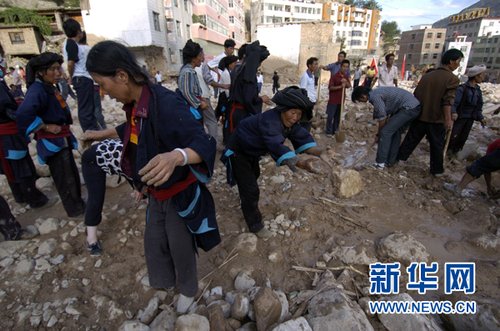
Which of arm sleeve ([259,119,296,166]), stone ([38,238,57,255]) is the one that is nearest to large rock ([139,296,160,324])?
stone ([38,238,57,255])

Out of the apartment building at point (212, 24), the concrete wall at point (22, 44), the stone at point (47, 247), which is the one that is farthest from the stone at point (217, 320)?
the apartment building at point (212, 24)

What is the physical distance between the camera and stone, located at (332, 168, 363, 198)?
355cm

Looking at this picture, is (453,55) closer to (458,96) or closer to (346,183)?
(458,96)

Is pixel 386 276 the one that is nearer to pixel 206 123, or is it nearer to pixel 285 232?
pixel 285 232

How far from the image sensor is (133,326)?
184 centimetres

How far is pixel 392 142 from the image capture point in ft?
14.5

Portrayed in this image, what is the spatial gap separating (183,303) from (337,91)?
5449 mm

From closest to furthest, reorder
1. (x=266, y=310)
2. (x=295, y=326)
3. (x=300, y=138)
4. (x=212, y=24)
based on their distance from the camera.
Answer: (x=295, y=326), (x=266, y=310), (x=300, y=138), (x=212, y=24)

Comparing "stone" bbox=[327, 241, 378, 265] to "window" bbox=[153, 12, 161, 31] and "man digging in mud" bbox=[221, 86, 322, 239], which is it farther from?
"window" bbox=[153, 12, 161, 31]

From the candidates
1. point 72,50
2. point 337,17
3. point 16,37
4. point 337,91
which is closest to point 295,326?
point 72,50

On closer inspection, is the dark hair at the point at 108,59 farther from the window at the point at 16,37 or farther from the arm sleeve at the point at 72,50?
the window at the point at 16,37

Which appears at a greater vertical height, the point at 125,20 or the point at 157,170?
the point at 125,20

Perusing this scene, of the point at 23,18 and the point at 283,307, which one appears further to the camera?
the point at 23,18

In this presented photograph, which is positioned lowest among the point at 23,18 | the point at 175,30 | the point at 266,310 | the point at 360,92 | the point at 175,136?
the point at 266,310
